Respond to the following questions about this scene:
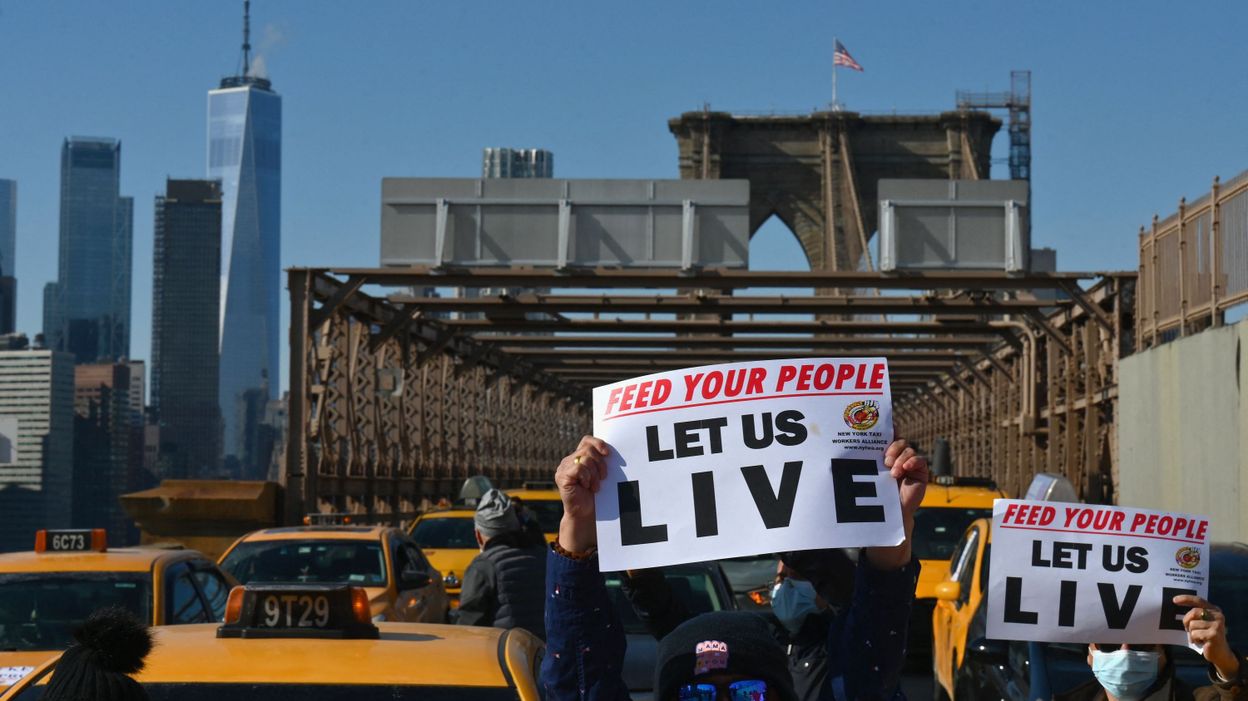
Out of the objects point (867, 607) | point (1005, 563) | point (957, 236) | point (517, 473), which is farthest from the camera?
point (517, 473)

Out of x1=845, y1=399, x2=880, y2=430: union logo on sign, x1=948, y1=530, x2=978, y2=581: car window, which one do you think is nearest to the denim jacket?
x1=845, y1=399, x2=880, y2=430: union logo on sign

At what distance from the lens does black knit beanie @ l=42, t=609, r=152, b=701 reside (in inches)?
138

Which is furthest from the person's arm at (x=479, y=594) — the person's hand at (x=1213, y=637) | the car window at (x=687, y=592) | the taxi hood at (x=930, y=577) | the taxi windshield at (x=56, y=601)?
the taxi hood at (x=930, y=577)

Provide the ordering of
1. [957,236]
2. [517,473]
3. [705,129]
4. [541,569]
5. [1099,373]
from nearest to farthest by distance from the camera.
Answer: [541,569]
[957,236]
[1099,373]
[517,473]
[705,129]

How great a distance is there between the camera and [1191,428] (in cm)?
1706

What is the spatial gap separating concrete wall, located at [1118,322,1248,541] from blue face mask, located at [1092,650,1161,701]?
33.9 ft

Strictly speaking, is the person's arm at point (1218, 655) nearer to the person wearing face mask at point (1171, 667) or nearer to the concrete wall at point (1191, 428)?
the person wearing face mask at point (1171, 667)

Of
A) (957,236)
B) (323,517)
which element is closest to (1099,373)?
(957,236)

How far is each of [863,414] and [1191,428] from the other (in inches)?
546

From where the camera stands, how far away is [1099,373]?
29.7 m

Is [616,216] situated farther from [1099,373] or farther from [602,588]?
[602,588]

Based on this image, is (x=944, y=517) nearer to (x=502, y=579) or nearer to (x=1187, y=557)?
(x=502, y=579)

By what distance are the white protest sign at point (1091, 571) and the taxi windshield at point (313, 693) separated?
1.69 metres

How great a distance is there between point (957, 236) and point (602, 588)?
2314cm
